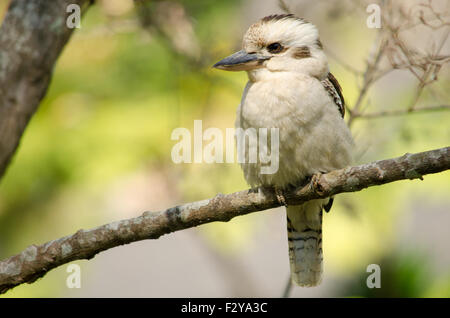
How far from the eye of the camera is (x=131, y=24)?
372cm

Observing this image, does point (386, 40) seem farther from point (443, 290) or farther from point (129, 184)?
point (129, 184)

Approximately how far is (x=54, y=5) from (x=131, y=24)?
826 millimetres

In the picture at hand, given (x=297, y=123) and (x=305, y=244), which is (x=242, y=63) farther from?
(x=305, y=244)

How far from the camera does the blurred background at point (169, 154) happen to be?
11.9 feet

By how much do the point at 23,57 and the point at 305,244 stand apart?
1.62m

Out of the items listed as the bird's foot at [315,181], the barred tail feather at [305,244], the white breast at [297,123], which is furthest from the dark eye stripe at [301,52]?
the barred tail feather at [305,244]

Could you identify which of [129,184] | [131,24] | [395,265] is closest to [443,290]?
[395,265]

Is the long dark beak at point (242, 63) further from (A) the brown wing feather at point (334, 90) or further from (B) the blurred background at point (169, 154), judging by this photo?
(B) the blurred background at point (169, 154)

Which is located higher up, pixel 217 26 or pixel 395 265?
pixel 217 26

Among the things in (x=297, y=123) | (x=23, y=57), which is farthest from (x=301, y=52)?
(x=23, y=57)

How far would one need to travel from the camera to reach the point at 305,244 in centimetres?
312

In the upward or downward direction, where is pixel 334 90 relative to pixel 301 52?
downward

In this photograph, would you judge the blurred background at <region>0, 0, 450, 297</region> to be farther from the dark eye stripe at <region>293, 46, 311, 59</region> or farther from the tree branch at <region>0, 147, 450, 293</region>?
the tree branch at <region>0, 147, 450, 293</region>

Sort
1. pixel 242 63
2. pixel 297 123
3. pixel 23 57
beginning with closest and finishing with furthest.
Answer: pixel 297 123 < pixel 242 63 < pixel 23 57
